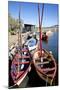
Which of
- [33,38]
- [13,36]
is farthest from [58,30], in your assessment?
[13,36]

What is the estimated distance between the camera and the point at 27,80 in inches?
59.4

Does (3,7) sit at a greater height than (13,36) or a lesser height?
greater

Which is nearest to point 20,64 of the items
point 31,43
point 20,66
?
point 20,66

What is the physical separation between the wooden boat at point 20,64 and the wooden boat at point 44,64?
2.5 inches

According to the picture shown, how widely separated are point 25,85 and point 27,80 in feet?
0.12

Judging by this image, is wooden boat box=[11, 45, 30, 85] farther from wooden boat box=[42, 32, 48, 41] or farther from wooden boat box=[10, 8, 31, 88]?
wooden boat box=[42, 32, 48, 41]

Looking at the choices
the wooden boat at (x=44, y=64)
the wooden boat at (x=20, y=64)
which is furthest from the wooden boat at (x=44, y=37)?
the wooden boat at (x=20, y=64)

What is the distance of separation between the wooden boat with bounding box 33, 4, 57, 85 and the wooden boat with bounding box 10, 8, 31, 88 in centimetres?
6

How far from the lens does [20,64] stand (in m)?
1.50

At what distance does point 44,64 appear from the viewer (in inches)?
61.2

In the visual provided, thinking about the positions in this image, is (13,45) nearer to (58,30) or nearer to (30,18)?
(30,18)

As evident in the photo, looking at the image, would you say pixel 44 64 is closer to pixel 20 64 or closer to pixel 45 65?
pixel 45 65

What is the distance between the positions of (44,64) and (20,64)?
181 mm

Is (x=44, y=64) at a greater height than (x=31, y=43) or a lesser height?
lesser
